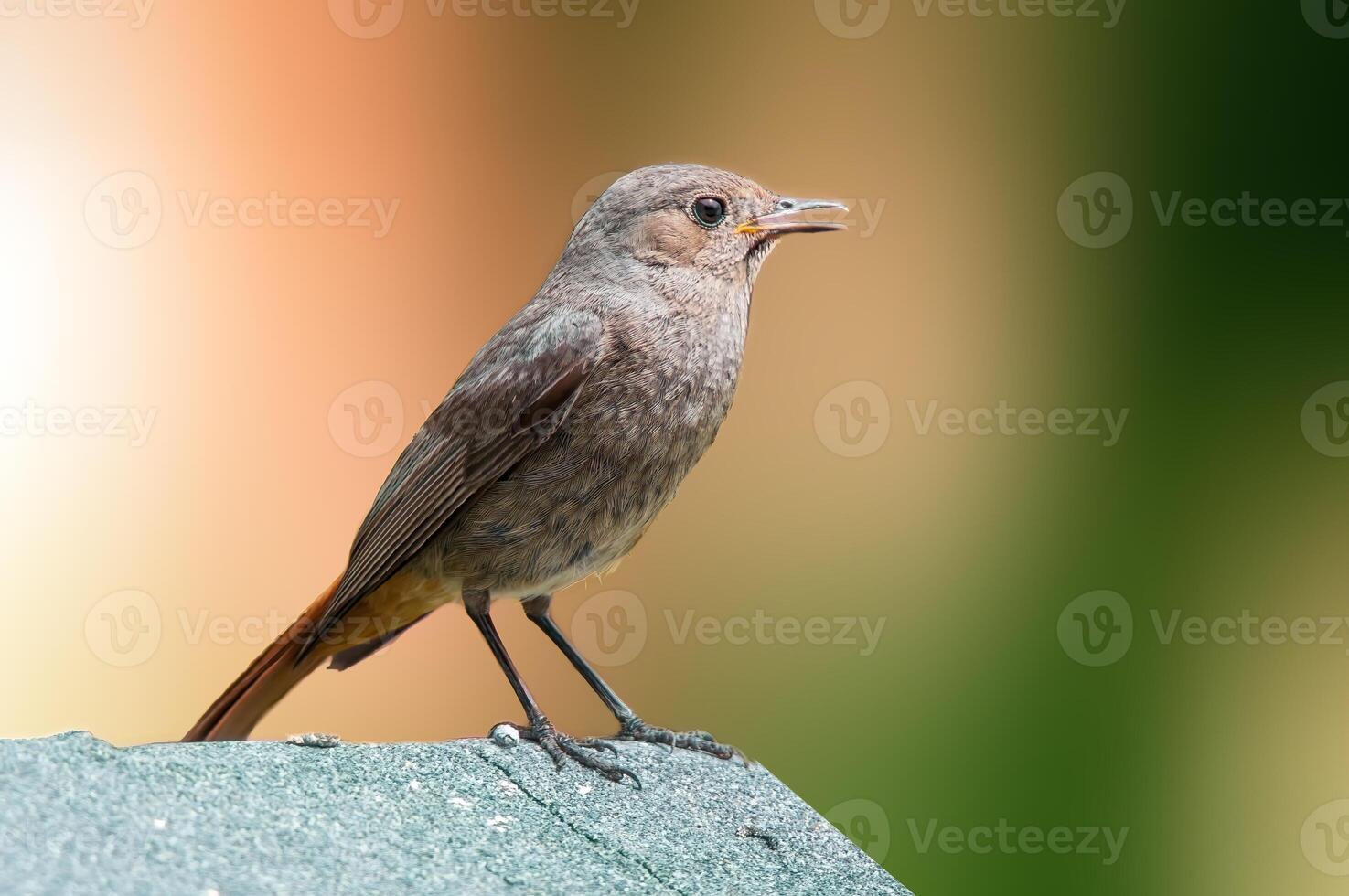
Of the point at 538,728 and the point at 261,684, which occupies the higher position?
the point at 538,728

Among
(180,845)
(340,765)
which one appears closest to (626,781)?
(340,765)

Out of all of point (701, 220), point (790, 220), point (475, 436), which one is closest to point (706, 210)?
point (701, 220)

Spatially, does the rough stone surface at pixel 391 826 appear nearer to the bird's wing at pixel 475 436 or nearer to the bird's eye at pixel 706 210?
the bird's wing at pixel 475 436

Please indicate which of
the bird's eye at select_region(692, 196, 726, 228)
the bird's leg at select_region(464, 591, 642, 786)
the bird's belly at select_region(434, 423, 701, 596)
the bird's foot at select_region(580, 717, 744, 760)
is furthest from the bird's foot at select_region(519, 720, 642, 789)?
the bird's eye at select_region(692, 196, 726, 228)

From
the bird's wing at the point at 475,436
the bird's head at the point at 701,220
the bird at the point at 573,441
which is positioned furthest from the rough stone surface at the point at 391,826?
the bird's head at the point at 701,220

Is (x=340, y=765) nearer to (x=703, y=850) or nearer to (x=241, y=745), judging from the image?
(x=241, y=745)

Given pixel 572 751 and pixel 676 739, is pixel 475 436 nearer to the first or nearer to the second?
pixel 572 751

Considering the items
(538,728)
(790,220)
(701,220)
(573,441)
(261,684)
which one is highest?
(790,220)

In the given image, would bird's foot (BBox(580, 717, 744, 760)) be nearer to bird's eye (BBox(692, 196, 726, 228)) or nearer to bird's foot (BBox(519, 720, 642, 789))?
bird's foot (BBox(519, 720, 642, 789))
